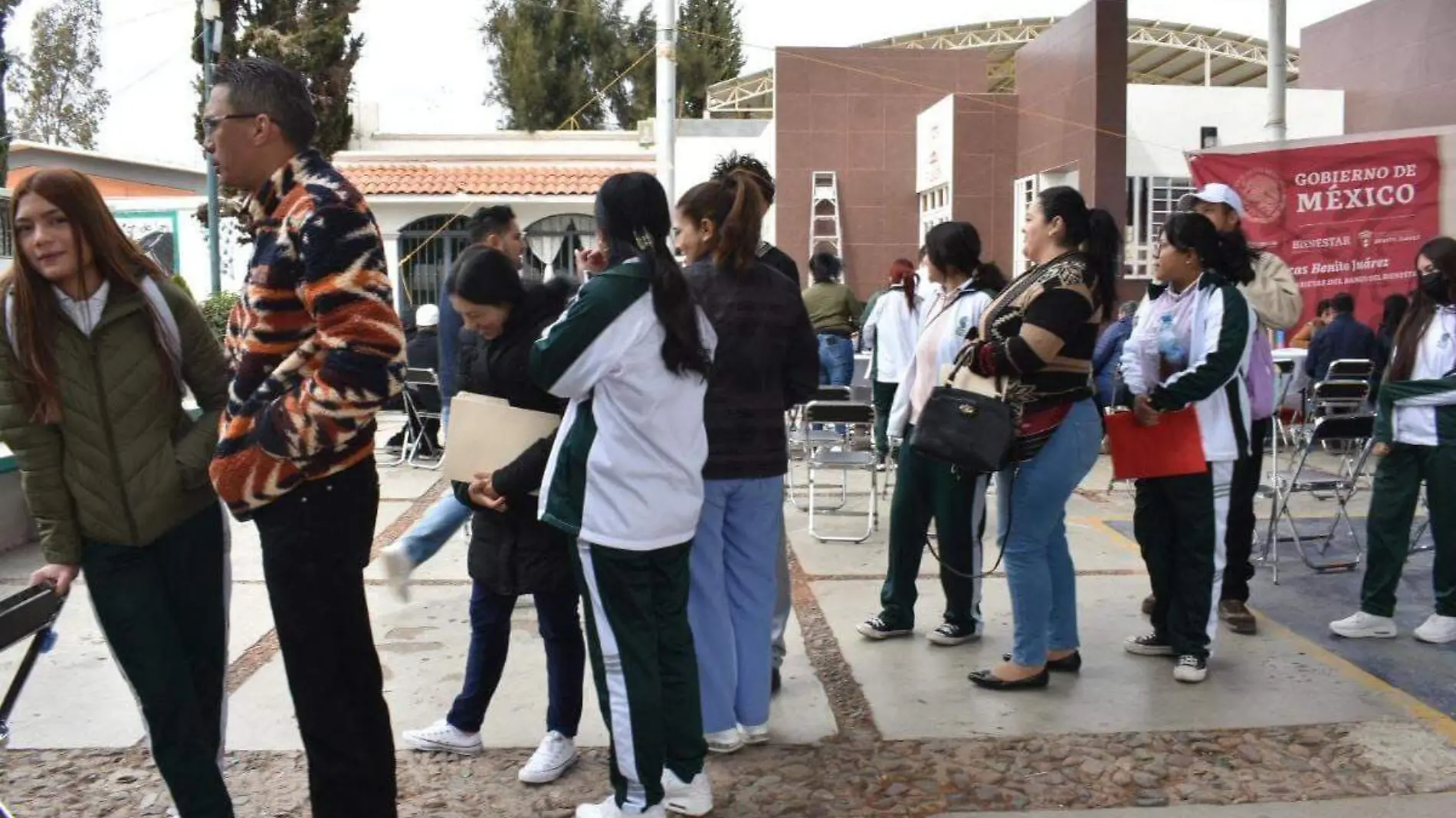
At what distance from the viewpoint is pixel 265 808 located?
3629 millimetres

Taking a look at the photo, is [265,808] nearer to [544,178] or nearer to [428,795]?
[428,795]

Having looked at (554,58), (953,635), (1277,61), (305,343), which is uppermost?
(554,58)

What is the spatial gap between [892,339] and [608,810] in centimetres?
524

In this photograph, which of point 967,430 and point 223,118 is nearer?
point 223,118

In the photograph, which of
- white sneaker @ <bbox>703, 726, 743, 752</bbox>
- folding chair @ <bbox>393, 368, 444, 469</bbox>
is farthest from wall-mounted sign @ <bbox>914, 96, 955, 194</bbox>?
white sneaker @ <bbox>703, 726, 743, 752</bbox>

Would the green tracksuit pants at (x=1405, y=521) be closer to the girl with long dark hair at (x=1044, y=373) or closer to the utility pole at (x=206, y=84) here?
the girl with long dark hair at (x=1044, y=373)

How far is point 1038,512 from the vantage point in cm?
439

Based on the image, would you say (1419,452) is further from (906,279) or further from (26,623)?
(26,623)

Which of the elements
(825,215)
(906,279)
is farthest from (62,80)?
(906,279)

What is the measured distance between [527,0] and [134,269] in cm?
2694

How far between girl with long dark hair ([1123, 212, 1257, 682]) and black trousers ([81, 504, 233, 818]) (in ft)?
10.5

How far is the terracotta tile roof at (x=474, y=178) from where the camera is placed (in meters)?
18.8

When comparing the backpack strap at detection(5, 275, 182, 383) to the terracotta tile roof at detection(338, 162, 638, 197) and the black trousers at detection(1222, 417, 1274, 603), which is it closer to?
the black trousers at detection(1222, 417, 1274, 603)

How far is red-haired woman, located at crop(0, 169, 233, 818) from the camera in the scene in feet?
9.41
